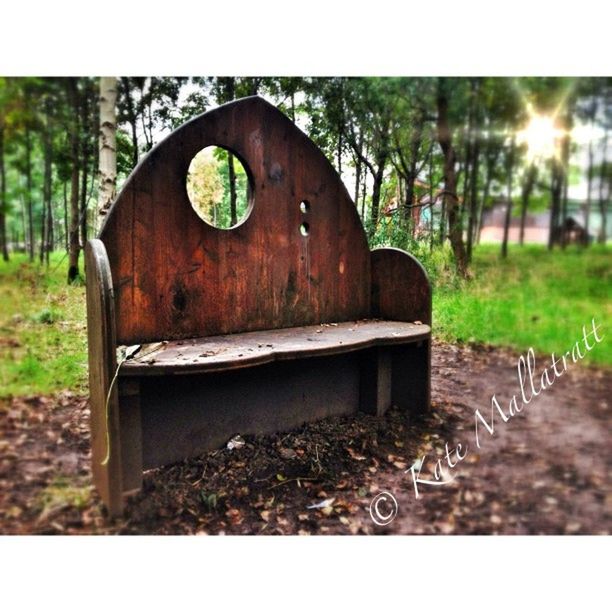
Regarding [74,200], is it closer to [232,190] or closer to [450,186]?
[232,190]

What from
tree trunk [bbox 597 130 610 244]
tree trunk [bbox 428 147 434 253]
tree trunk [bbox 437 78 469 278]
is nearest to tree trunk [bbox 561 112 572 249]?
tree trunk [bbox 597 130 610 244]

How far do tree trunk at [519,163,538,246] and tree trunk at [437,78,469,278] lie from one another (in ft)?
0.69

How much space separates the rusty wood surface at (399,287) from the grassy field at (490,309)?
0.43 metres

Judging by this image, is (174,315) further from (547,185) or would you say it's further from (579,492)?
(579,492)

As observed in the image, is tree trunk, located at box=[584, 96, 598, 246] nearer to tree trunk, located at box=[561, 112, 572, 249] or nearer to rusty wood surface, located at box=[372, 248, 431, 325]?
tree trunk, located at box=[561, 112, 572, 249]

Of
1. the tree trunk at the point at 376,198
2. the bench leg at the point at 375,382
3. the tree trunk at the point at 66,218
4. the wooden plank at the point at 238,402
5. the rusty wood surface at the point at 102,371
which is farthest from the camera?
the bench leg at the point at 375,382

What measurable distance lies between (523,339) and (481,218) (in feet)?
1.51

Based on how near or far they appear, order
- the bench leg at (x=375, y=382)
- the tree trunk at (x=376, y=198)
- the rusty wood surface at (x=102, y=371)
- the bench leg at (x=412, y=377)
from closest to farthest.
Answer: the rusty wood surface at (x=102, y=371)
the tree trunk at (x=376, y=198)
the bench leg at (x=412, y=377)
the bench leg at (x=375, y=382)

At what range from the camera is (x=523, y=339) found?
1.80 m

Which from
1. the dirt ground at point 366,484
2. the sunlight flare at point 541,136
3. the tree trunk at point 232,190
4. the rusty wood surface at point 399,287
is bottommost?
the dirt ground at point 366,484

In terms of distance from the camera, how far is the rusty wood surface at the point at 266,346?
1.57m

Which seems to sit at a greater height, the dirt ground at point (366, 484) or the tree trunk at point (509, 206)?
the tree trunk at point (509, 206)
